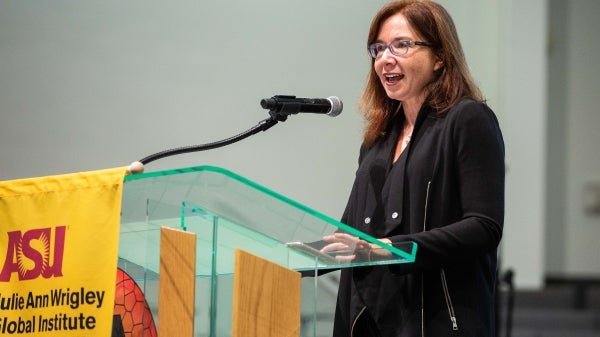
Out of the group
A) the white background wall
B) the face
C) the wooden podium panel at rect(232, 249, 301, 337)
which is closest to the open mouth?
the face

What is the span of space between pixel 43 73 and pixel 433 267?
261 cm

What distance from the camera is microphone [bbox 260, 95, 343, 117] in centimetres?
200

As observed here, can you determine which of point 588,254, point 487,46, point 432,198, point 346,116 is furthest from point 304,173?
point 588,254

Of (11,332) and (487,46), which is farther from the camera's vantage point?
(487,46)

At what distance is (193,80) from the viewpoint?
4.14 m

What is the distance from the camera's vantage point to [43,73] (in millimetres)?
4121

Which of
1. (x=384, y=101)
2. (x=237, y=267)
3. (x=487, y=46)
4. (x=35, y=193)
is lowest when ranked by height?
(x=237, y=267)

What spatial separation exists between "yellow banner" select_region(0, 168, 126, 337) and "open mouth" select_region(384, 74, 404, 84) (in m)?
0.74

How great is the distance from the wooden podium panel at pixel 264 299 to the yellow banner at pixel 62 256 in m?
0.25

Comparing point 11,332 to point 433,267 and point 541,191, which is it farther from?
point 541,191

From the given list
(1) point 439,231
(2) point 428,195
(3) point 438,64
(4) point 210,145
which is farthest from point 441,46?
(4) point 210,145

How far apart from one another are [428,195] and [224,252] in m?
0.56

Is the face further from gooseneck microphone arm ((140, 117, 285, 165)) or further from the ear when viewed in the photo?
gooseneck microphone arm ((140, 117, 285, 165))

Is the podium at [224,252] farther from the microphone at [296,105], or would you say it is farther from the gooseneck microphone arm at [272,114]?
the microphone at [296,105]
